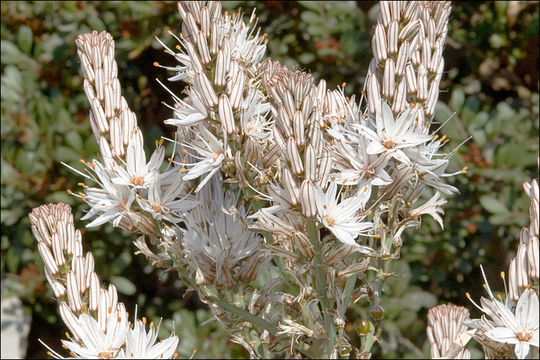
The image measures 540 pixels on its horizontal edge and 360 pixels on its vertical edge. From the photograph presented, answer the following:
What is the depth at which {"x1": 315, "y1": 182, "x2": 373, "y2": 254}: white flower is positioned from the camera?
3.59ft

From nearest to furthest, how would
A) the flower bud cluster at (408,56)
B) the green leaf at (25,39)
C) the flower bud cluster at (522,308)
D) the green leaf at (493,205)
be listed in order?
1. the flower bud cluster at (522,308)
2. the flower bud cluster at (408,56)
3. the green leaf at (493,205)
4. the green leaf at (25,39)

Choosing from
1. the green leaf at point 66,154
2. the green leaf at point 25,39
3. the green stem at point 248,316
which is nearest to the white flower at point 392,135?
the green stem at point 248,316

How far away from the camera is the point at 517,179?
6.97 feet

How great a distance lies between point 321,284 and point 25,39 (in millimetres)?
1641

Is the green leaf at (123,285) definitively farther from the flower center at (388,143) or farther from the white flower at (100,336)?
the flower center at (388,143)

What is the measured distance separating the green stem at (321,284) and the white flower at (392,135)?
15cm

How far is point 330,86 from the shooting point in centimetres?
242

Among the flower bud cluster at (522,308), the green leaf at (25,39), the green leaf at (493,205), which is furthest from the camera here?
the green leaf at (25,39)

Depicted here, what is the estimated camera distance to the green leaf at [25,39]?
7.86 ft

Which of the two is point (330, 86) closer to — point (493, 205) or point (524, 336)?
point (493, 205)

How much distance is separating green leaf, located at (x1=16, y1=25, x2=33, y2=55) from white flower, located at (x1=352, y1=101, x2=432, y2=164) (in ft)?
5.23

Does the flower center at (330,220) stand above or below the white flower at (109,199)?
below

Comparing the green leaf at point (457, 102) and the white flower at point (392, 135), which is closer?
the white flower at point (392, 135)

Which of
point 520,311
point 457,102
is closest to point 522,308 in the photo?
point 520,311
